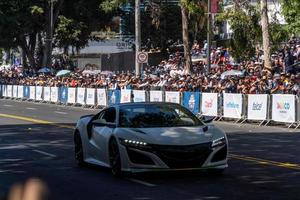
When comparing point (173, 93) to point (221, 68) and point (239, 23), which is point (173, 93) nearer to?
point (239, 23)

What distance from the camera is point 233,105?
25.4 meters

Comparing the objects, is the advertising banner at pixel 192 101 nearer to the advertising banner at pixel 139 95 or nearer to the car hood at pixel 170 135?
the advertising banner at pixel 139 95

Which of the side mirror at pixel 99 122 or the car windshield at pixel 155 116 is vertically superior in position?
the car windshield at pixel 155 116

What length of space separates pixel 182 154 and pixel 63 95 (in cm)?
3317

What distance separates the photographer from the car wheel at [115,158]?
10.5 m

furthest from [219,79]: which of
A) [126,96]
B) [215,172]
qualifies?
[215,172]

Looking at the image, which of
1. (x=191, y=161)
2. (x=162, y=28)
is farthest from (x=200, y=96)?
(x=162, y=28)

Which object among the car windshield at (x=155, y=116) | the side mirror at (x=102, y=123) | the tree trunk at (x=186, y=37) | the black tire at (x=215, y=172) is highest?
the tree trunk at (x=186, y=37)

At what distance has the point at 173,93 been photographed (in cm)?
2938

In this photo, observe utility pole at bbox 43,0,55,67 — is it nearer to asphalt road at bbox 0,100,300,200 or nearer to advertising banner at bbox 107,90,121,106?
advertising banner at bbox 107,90,121,106

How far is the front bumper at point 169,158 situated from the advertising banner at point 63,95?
1268 inches

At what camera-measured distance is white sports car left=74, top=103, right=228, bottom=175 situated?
33.0 ft

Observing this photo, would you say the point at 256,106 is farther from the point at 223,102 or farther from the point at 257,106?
the point at 223,102

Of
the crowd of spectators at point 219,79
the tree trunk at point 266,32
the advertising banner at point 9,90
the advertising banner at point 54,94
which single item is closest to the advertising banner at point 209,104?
the crowd of spectators at point 219,79
